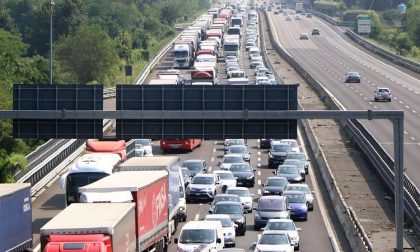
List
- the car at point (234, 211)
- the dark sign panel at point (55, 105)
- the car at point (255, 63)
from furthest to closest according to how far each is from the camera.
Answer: the car at point (255, 63)
the dark sign panel at point (55, 105)
the car at point (234, 211)

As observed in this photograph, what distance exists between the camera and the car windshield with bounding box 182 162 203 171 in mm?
57906

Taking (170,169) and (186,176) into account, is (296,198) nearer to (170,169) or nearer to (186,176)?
(170,169)

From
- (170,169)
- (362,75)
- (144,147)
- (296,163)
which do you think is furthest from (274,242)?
(362,75)

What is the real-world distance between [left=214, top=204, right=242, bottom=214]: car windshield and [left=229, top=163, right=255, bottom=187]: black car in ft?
36.4

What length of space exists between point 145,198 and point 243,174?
72.9 feet

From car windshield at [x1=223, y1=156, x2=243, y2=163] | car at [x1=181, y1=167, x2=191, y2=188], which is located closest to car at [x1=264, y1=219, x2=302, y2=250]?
car at [x1=181, y1=167, x2=191, y2=188]

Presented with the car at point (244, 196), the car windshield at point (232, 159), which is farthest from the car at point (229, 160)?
the car at point (244, 196)

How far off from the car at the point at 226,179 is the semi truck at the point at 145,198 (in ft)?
40.9

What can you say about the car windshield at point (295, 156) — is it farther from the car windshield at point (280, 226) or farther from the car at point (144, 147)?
the car windshield at point (280, 226)

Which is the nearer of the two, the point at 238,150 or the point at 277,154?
the point at 277,154

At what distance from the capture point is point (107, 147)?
51875 millimetres

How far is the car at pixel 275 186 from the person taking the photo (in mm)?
51438

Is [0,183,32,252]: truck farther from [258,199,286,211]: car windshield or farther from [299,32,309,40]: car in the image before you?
[299,32,309,40]: car

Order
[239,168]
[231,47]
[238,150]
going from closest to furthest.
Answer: [239,168]
[238,150]
[231,47]
